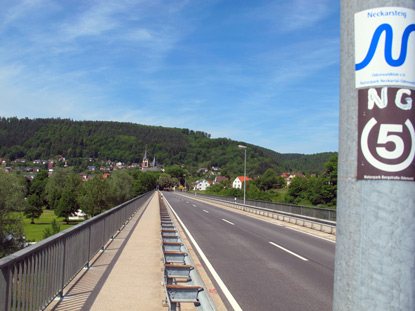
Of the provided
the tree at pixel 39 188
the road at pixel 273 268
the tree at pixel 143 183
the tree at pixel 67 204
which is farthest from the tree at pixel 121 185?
the road at pixel 273 268

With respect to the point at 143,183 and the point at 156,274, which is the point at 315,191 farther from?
the point at 143,183

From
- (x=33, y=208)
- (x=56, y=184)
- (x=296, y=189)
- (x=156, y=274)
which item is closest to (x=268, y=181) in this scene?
(x=296, y=189)

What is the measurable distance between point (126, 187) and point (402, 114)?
101m

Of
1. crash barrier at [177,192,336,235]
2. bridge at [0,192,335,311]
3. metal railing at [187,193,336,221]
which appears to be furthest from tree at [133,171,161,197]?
bridge at [0,192,335,311]

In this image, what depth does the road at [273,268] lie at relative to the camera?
7.41 metres

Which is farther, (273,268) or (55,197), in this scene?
(55,197)

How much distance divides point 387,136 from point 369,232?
430 mm

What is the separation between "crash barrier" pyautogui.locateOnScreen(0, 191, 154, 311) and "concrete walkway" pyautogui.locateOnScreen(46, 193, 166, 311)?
263mm

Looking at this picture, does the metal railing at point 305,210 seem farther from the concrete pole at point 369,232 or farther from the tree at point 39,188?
the tree at point 39,188

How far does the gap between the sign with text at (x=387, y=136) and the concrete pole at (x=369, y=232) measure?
0.04 metres

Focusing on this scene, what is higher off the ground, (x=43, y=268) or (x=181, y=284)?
(x=43, y=268)

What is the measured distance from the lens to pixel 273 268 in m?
10.4

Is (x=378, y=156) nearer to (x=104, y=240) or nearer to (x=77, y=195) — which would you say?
(x=104, y=240)

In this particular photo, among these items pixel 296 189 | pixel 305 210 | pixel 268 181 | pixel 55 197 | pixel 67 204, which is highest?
A: pixel 268 181
